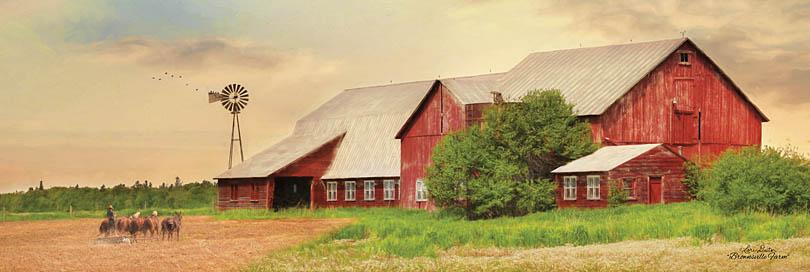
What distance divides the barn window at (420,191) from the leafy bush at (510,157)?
7.65 m

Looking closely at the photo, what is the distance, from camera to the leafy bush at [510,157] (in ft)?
159

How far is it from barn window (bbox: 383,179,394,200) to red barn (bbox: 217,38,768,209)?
0.19 ft

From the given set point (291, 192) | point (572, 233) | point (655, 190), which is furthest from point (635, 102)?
point (572, 233)

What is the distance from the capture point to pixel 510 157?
168ft

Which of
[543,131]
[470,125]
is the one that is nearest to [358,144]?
[470,125]

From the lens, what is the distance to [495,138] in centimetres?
5153

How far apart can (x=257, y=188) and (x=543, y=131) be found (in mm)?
21621

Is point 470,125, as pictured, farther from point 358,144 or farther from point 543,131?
point 358,144

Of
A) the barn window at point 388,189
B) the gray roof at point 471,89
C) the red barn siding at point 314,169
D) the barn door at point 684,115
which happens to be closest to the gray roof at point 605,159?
the barn door at point 684,115

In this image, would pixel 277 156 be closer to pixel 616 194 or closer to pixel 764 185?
pixel 616 194

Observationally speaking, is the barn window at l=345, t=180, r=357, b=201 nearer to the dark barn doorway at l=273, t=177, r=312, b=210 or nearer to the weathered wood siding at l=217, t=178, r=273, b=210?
the dark barn doorway at l=273, t=177, r=312, b=210

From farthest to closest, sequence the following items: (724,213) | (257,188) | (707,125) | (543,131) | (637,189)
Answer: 1. (257,188)
2. (707,125)
3. (543,131)
4. (637,189)
5. (724,213)

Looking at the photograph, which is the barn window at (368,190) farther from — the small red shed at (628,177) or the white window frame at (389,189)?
the small red shed at (628,177)

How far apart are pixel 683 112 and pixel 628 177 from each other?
958 centimetres
